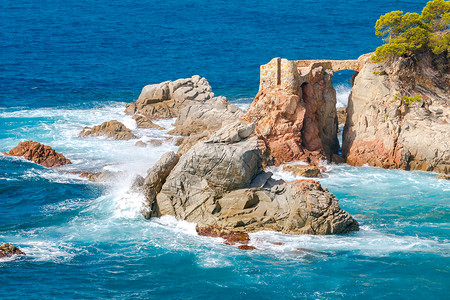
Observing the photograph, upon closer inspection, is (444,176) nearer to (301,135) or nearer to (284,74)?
(301,135)

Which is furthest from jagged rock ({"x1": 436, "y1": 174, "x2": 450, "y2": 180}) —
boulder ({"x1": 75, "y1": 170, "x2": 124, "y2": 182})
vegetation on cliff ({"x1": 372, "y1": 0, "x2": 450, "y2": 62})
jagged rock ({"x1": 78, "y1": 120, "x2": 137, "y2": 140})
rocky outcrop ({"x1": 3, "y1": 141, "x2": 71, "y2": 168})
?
rocky outcrop ({"x1": 3, "y1": 141, "x2": 71, "y2": 168})

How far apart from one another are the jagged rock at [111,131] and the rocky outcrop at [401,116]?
22306mm

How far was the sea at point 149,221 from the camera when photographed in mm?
30594

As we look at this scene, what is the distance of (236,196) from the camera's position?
3694cm

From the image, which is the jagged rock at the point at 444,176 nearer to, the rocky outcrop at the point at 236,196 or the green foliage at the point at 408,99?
the green foliage at the point at 408,99

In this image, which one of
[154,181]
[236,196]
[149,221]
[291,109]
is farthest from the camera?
[291,109]

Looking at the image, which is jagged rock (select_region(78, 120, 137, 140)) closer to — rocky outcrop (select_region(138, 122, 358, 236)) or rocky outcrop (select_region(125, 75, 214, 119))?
rocky outcrop (select_region(125, 75, 214, 119))

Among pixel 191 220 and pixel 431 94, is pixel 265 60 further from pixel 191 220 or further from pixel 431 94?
pixel 191 220

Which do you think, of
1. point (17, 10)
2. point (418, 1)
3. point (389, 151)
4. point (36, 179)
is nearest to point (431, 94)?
point (389, 151)

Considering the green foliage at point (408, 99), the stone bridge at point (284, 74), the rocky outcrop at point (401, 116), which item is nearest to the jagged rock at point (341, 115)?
the rocky outcrop at point (401, 116)

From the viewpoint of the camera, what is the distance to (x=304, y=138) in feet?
174

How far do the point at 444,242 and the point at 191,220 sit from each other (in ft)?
49.5

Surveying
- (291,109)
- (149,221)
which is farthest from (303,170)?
(149,221)

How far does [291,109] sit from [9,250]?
2680 centimetres
